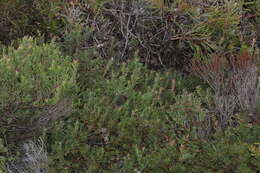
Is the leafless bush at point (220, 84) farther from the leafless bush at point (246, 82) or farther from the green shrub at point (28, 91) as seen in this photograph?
the green shrub at point (28, 91)

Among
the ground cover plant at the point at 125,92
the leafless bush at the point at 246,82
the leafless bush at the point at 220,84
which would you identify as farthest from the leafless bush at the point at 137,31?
the leafless bush at the point at 246,82

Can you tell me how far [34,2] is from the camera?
3756mm

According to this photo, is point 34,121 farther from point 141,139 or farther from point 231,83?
point 231,83

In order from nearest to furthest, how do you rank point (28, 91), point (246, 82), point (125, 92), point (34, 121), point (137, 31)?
point (28, 91), point (34, 121), point (125, 92), point (246, 82), point (137, 31)

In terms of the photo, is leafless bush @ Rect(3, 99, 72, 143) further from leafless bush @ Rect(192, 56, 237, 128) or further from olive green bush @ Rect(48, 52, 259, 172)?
leafless bush @ Rect(192, 56, 237, 128)

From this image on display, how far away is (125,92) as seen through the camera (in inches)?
114

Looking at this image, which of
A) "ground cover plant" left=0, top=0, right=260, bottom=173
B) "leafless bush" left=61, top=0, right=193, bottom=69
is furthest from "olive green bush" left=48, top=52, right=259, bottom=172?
"leafless bush" left=61, top=0, right=193, bottom=69

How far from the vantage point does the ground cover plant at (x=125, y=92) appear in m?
2.50

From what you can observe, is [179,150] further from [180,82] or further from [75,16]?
[75,16]

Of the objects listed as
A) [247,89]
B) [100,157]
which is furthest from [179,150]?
[247,89]

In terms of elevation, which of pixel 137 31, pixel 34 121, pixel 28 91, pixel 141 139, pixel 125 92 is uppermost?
pixel 137 31

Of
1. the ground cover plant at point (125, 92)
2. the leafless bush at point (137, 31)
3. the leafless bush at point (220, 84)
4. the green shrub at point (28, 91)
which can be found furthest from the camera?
the leafless bush at point (137, 31)

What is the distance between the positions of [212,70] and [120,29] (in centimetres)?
112

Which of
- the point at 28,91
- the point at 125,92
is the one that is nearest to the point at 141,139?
the point at 125,92
